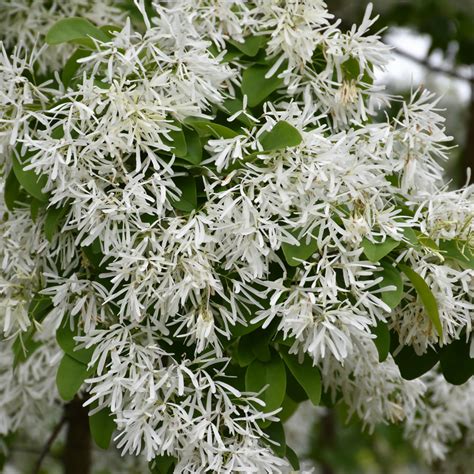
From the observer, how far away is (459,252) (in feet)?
6.31

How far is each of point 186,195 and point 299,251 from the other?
253 mm

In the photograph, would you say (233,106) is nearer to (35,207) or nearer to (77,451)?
(35,207)

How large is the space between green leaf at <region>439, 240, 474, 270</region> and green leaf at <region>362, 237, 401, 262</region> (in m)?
0.13

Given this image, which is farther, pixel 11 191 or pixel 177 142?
pixel 11 191

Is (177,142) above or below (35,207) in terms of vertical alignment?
above

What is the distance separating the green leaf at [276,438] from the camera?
197cm

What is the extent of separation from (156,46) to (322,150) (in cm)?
45

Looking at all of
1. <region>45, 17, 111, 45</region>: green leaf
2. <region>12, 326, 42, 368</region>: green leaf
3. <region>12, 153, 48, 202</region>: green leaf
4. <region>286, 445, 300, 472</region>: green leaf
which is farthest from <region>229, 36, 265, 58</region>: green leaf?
<region>286, 445, 300, 472</region>: green leaf

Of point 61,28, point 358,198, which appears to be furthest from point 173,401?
point 61,28

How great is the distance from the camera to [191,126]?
1.95 metres

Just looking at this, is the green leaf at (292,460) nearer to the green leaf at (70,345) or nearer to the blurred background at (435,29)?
the green leaf at (70,345)

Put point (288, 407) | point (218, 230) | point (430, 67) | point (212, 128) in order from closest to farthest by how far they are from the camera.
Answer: point (218, 230), point (212, 128), point (288, 407), point (430, 67)

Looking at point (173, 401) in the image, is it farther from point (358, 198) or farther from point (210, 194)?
point (358, 198)

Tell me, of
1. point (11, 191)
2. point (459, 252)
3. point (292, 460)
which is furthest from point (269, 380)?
point (11, 191)
